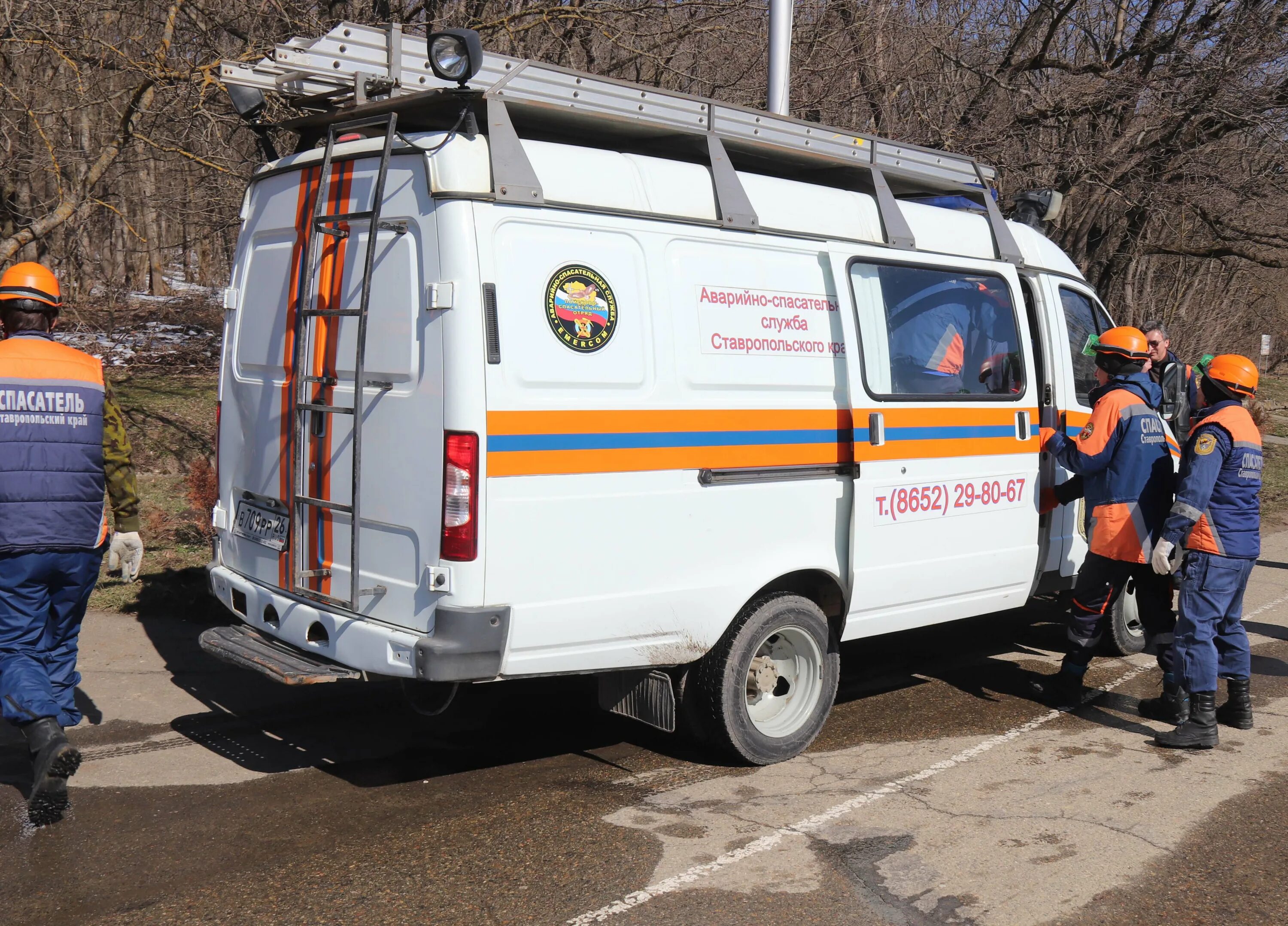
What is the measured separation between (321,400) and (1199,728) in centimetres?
429

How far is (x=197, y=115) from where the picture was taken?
861 cm

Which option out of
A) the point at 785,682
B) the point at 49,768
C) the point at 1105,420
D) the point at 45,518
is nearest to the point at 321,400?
the point at 45,518

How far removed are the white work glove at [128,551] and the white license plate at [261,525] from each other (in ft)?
1.54

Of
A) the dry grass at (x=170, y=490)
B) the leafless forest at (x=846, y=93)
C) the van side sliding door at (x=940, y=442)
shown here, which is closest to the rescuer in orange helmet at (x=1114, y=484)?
the van side sliding door at (x=940, y=442)

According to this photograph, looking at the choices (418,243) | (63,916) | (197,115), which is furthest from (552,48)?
(63,916)

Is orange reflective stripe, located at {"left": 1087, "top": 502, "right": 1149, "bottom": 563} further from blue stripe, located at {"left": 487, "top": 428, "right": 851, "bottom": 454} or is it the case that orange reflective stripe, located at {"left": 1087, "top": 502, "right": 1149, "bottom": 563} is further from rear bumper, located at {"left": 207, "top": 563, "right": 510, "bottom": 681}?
rear bumper, located at {"left": 207, "top": 563, "right": 510, "bottom": 681}

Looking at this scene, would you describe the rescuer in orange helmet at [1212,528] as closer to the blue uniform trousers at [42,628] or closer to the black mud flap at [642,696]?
the black mud flap at [642,696]

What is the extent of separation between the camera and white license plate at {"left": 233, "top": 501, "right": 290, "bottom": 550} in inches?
194

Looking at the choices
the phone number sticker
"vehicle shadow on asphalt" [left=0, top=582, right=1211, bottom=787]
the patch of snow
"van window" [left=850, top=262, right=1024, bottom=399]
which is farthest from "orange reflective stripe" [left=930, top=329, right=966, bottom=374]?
the patch of snow

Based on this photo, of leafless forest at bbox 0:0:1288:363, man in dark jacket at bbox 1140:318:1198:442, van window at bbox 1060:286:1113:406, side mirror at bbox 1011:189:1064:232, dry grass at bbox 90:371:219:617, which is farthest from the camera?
leafless forest at bbox 0:0:1288:363

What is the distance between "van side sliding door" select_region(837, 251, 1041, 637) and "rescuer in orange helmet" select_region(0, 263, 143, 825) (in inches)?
128

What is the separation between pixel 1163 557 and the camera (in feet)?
18.4

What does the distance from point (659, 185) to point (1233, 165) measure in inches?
450

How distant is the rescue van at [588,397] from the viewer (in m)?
4.23
